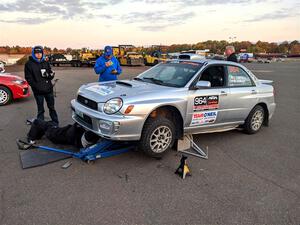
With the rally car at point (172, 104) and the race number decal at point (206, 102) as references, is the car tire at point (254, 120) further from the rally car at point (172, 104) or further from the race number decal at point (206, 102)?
the race number decal at point (206, 102)

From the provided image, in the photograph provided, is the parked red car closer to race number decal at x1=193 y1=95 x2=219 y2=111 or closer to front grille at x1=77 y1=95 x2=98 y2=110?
front grille at x1=77 y1=95 x2=98 y2=110

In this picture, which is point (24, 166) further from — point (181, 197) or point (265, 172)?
point (265, 172)

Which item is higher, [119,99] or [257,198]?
[119,99]

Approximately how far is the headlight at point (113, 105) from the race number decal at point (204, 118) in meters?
1.40

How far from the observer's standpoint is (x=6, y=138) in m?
4.92

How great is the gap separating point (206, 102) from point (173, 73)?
0.86m

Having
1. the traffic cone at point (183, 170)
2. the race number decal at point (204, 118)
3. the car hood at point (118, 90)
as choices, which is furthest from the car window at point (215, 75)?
the traffic cone at point (183, 170)

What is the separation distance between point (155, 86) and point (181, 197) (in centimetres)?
199

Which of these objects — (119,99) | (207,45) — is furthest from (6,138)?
(207,45)

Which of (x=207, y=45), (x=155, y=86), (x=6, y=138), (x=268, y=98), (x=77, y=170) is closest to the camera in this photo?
(x=77, y=170)

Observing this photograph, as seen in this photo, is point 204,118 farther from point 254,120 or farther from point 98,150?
point 98,150

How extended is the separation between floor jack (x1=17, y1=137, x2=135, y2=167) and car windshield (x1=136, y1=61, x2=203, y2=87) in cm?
134

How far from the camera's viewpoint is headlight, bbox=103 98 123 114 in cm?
371

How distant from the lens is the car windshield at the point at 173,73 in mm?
4520
